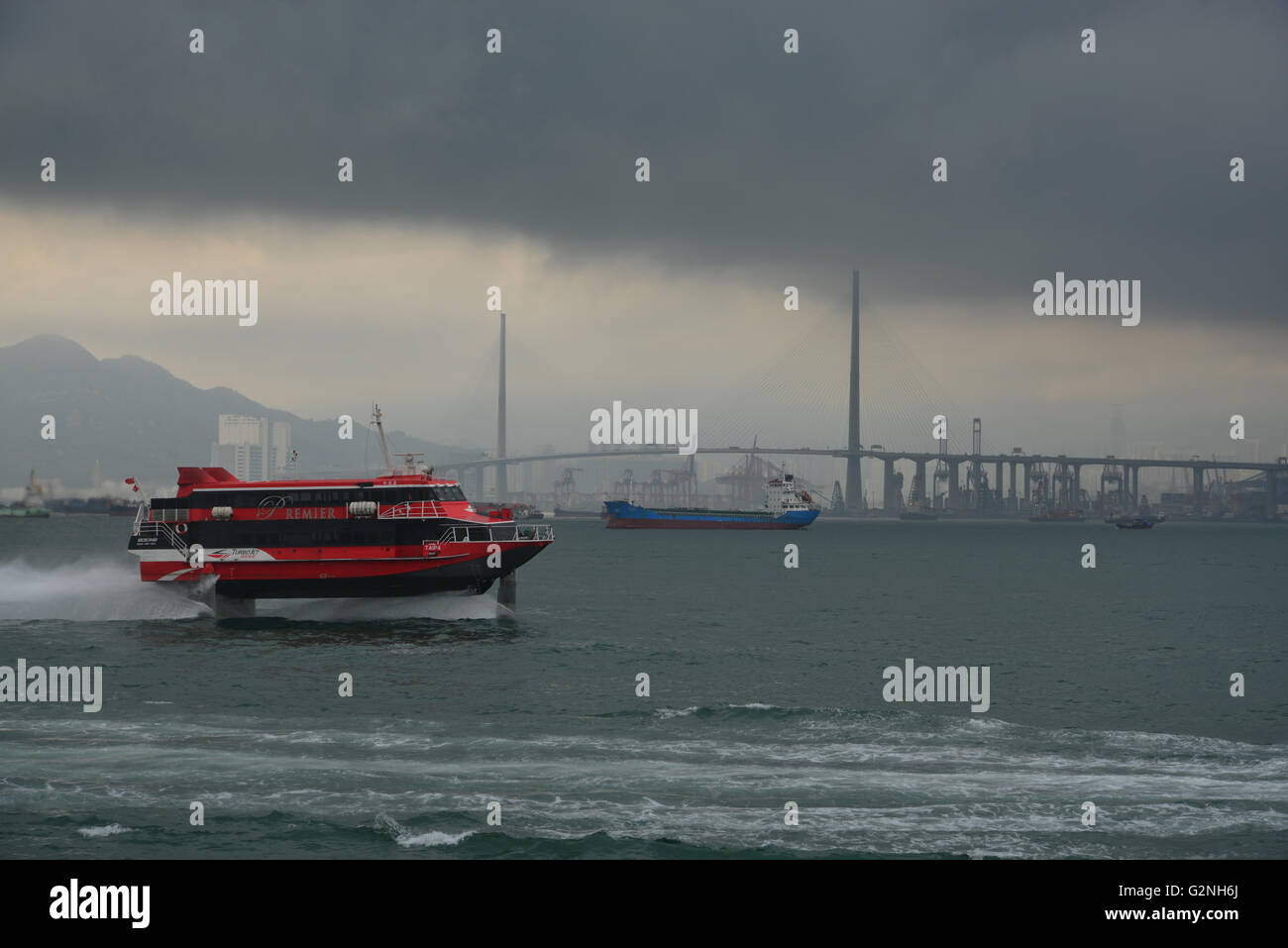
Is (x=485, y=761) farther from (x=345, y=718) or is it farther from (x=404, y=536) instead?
(x=404, y=536)

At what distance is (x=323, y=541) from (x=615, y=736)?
84.6ft

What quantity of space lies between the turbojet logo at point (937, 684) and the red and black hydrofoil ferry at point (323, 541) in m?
17.0

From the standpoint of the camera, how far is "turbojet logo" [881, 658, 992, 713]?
3409cm

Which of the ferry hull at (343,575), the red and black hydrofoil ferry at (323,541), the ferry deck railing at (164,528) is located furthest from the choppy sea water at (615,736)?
the ferry deck railing at (164,528)

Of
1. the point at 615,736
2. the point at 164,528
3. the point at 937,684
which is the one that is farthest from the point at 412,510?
the point at 615,736

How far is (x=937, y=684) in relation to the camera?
3797 centimetres

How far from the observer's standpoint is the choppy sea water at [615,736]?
64.2 feet
